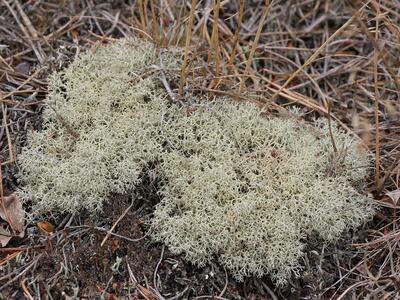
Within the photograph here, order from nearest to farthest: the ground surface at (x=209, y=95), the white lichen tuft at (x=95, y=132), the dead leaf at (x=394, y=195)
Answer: the ground surface at (x=209, y=95)
the white lichen tuft at (x=95, y=132)
the dead leaf at (x=394, y=195)

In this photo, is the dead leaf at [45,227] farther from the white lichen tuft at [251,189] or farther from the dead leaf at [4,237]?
the white lichen tuft at [251,189]

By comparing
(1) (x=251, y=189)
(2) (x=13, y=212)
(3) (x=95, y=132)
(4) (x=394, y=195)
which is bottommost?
(4) (x=394, y=195)

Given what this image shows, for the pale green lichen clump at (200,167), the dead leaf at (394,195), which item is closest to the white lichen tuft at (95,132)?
→ the pale green lichen clump at (200,167)

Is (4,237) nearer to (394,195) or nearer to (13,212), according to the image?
(13,212)

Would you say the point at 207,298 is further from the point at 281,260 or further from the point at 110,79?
the point at 110,79

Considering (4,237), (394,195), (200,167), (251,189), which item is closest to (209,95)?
(200,167)

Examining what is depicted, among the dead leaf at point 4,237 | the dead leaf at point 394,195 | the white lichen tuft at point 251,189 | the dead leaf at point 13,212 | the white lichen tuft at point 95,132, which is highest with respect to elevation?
the white lichen tuft at point 95,132

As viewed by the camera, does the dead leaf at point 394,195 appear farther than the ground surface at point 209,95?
Yes
